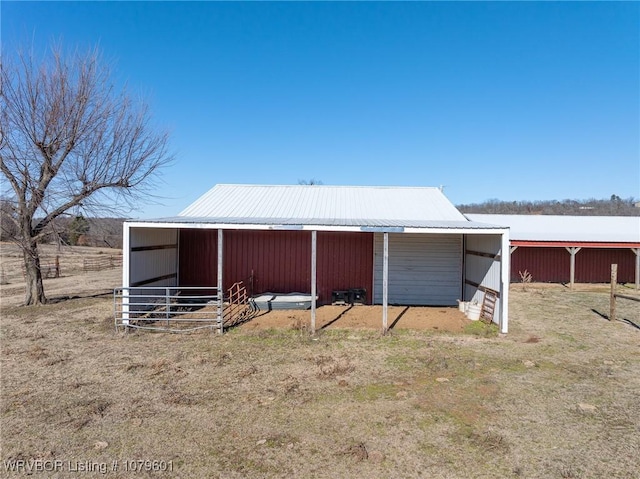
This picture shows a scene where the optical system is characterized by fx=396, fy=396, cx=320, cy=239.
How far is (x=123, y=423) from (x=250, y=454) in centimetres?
174

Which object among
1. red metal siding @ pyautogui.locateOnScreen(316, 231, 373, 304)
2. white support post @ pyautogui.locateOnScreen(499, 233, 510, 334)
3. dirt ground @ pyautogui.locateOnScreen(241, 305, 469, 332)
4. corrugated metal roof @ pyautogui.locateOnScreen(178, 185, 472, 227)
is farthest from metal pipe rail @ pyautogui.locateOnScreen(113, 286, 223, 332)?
white support post @ pyautogui.locateOnScreen(499, 233, 510, 334)

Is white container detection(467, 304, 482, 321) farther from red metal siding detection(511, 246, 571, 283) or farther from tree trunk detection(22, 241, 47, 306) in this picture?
tree trunk detection(22, 241, 47, 306)

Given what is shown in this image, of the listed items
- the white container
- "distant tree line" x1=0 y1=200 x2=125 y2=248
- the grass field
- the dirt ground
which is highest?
"distant tree line" x1=0 y1=200 x2=125 y2=248

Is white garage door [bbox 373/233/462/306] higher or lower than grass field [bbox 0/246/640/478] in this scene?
higher

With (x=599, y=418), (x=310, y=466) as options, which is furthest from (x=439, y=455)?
(x=599, y=418)

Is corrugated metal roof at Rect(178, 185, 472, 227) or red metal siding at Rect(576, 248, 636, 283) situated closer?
corrugated metal roof at Rect(178, 185, 472, 227)

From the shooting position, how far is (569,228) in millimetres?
19812

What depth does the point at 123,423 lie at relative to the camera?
4.69 metres

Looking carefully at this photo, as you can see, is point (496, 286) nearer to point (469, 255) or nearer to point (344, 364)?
point (469, 255)

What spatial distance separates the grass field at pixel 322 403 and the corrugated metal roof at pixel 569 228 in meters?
9.84

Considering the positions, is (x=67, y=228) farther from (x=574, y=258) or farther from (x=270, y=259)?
(x=574, y=258)

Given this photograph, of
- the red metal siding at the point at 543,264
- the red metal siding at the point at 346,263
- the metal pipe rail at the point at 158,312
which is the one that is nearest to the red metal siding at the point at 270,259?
the red metal siding at the point at 346,263

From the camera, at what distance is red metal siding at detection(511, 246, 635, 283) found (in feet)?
60.9

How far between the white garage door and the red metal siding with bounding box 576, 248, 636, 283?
981 centimetres
